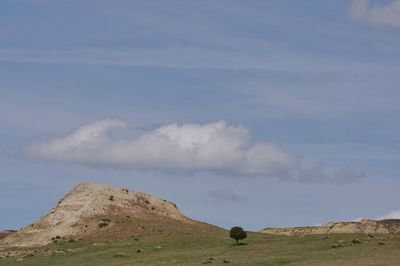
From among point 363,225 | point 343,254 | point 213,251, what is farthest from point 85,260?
point 363,225

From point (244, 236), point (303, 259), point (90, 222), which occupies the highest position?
point (90, 222)

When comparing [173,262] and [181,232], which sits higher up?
[181,232]

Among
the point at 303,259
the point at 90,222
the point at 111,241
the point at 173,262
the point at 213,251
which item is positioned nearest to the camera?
the point at 303,259

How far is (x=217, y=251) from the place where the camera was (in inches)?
3263

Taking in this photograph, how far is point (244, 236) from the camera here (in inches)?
3497

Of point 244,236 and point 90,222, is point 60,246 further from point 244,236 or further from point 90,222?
point 244,236

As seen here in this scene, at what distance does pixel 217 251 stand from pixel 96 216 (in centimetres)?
3459

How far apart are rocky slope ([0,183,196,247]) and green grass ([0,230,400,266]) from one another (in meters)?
5.42

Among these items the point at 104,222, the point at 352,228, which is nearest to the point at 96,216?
the point at 104,222

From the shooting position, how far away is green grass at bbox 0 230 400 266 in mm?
67312

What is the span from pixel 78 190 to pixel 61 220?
32.4 ft

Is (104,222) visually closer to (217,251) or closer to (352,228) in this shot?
(217,251)

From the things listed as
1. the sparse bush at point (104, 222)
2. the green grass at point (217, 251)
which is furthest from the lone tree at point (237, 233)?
the sparse bush at point (104, 222)

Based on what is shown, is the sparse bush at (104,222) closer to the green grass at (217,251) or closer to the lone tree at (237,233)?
the green grass at (217,251)
